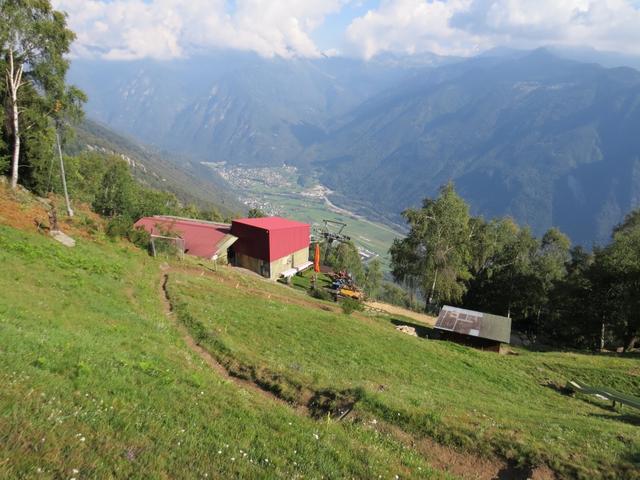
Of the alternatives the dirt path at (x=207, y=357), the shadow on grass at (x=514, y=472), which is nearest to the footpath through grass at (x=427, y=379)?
the shadow on grass at (x=514, y=472)

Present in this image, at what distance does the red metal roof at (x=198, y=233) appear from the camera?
56.6 metres

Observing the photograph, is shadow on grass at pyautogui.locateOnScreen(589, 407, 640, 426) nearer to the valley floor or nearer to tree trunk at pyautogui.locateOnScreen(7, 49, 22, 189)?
the valley floor

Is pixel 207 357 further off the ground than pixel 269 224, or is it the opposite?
pixel 269 224

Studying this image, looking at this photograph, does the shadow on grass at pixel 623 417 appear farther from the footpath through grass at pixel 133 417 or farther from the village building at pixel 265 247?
the village building at pixel 265 247

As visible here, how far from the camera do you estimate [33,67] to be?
33531mm

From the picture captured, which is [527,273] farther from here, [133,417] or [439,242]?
[133,417]

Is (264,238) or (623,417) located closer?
(623,417)

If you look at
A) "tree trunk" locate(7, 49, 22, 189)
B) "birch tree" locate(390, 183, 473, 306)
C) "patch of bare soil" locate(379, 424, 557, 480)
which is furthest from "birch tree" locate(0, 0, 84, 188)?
"birch tree" locate(390, 183, 473, 306)

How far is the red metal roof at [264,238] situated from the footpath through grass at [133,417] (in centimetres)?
4245

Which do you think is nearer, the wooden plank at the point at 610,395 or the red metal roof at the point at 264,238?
the wooden plank at the point at 610,395

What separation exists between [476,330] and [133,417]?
33709 millimetres

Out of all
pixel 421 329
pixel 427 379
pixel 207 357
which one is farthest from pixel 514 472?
pixel 421 329

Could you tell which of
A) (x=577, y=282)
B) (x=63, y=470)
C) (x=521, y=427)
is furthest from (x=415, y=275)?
(x=63, y=470)

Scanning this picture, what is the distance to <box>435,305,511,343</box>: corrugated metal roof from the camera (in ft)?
116
